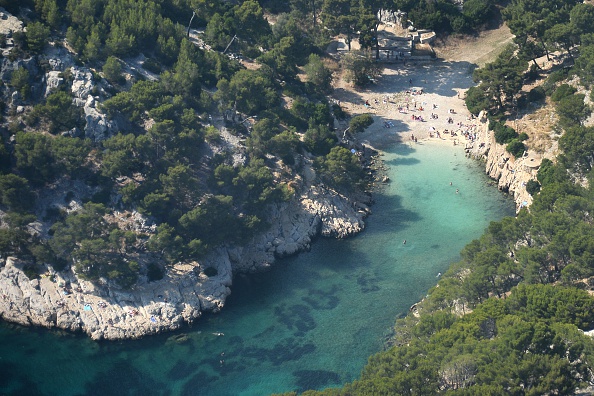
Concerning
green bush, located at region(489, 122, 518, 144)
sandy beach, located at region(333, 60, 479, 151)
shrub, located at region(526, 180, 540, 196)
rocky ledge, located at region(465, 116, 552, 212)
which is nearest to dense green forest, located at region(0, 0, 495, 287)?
sandy beach, located at region(333, 60, 479, 151)

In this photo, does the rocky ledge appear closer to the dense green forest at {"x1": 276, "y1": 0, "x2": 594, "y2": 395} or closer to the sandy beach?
the dense green forest at {"x1": 276, "y1": 0, "x2": 594, "y2": 395}

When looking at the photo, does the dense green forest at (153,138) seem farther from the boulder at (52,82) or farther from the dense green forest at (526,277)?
the dense green forest at (526,277)

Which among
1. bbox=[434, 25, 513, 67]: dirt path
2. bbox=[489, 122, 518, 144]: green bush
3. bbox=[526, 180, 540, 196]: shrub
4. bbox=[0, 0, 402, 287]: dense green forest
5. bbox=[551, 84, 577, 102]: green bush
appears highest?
bbox=[551, 84, 577, 102]: green bush

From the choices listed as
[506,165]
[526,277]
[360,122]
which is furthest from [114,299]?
[506,165]

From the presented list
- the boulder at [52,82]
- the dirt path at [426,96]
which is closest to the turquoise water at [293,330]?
the dirt path at [426,96]

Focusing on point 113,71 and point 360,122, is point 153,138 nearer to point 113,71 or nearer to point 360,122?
point 113,71
